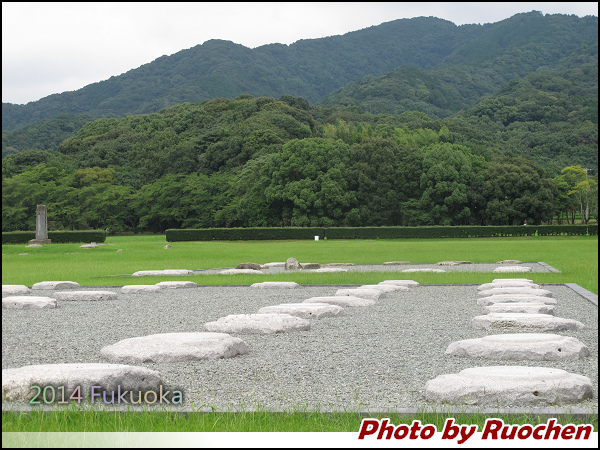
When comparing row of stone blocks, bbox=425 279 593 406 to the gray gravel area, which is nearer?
row of stone blocks, bbox=425 279 593 406

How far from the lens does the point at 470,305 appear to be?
923 centimetres

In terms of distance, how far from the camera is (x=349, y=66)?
143 metres

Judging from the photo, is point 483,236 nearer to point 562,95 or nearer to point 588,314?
point 588,314

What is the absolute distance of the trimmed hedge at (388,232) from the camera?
4000 centimetres

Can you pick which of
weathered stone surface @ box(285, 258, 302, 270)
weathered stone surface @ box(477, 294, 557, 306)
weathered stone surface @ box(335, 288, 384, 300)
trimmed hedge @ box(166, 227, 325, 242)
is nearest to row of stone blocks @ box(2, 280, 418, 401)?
weathered stone surface @ box(335, 288, 384, 300)

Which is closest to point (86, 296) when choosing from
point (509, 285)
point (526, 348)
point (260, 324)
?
point (260, 324)

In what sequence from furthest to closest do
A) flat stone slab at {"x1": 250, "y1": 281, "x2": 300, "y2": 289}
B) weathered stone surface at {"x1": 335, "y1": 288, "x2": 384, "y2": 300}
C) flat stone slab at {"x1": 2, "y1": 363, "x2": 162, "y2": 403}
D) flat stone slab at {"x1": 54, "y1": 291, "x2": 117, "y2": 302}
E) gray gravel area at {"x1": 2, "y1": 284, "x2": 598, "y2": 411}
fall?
flat stone slab at {"x1": 250, "y1": 281, "x2": 300, "y2": 289} < flat stone slab at {"x1": 54, "y1": 291, "x2": 117, "y2": 302} < weathered stone surface at {"x1": 335, "y1": 288, "x2": 384, "y2": 300} < gray gravel area at {"x1": 2, "y1": 284, "x2": 598, "y2": 411} < flat stone slab at {"x1": 2, "y1": 363, "x2": 162, "y2": 403}

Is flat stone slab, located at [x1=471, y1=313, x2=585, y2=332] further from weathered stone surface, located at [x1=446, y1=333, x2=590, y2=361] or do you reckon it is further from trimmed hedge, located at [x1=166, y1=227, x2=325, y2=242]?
trimmed hedge, located at [x1=166, y1=227, x2=325, y2=242]

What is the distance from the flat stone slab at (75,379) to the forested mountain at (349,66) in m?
89.5

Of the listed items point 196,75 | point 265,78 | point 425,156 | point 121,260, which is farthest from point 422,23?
point 121,260

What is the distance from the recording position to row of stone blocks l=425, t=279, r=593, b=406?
11.2 feet

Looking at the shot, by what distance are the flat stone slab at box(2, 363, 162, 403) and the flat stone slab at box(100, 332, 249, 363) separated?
55.0 inches

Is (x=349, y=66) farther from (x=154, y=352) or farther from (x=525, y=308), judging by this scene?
(x=154, y=352)

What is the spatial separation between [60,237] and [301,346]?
30.0 metres
